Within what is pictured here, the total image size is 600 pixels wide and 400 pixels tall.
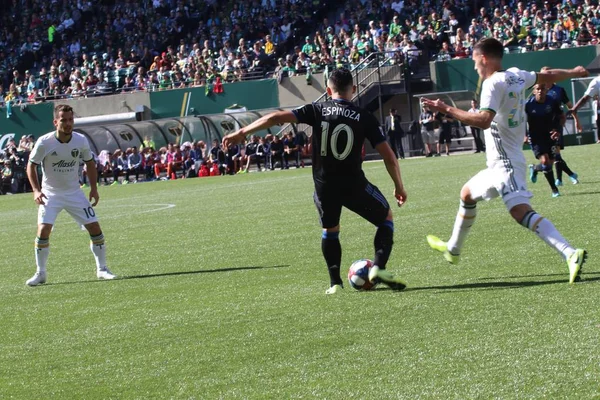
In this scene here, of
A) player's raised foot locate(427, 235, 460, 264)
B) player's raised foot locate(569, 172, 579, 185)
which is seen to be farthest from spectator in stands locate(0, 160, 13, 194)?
player's raised foot locate(427, 235, 460, 264)

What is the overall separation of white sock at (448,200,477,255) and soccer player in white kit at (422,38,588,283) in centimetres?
33

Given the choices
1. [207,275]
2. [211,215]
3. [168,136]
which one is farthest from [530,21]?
[207,275]

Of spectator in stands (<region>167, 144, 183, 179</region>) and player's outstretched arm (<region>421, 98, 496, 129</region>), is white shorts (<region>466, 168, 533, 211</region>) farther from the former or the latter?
spectator in stands (<region>167, 144, 183, 179</region>)

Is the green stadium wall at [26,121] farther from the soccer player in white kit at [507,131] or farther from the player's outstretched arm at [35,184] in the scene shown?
the soccer player in white kit at [507,131]

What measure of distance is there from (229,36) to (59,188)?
36884 mm

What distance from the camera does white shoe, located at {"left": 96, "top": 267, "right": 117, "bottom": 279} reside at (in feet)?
36.2

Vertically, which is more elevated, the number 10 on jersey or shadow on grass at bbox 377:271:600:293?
the number 10 on jersey

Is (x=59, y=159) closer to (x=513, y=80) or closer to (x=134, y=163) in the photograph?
(x=513, y=80)

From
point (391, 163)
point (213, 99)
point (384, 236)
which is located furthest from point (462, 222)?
point (213, 99)

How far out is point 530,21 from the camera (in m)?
37.8

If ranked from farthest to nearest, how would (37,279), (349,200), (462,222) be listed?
1. (37,279)
2. (462,222)
3. (349,200)

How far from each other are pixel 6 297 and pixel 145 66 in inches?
1564

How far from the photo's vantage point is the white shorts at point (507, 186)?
7.87m

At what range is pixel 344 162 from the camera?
8.17 metres
